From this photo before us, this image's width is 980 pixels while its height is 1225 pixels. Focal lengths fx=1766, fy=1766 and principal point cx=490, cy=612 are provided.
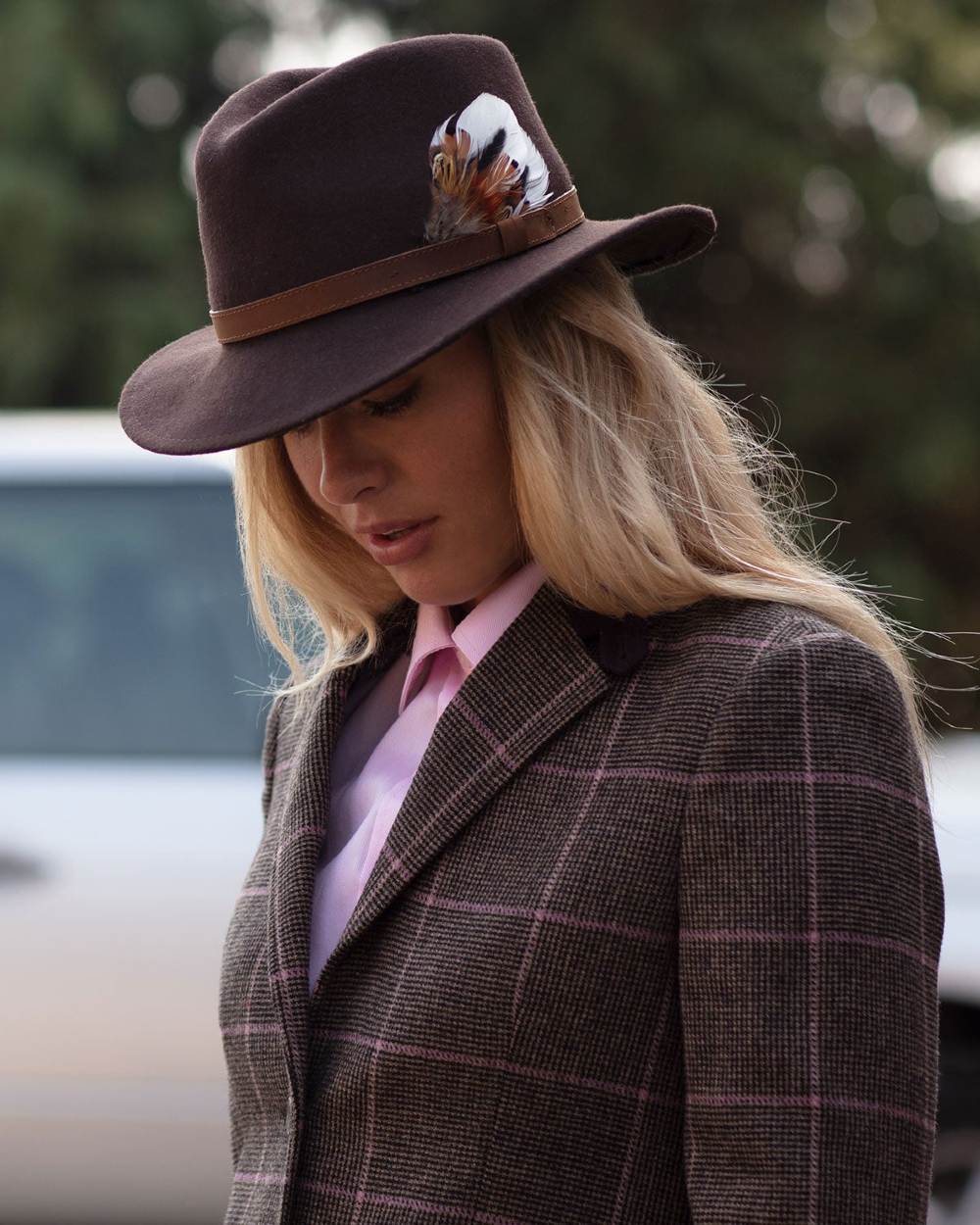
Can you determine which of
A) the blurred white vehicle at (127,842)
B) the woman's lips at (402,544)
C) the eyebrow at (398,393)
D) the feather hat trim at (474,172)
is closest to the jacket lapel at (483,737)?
the woman's lips at (402,544)

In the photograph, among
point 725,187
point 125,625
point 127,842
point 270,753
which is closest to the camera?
point 270,753

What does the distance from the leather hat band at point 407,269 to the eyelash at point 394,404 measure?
0.30 ft

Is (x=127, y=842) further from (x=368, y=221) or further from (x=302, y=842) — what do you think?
(x=368, y=221)

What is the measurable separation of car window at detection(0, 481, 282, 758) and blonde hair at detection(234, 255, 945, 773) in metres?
1.79

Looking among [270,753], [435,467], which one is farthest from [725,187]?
[435,467]

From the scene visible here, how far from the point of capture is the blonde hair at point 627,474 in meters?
1.44

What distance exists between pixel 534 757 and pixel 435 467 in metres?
0.27

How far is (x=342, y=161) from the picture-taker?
4.76ft

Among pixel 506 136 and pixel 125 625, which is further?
pixel 125 625

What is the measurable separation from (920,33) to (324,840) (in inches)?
339

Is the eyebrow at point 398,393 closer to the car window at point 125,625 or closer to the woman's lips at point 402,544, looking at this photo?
the woman's lips at point 402,544

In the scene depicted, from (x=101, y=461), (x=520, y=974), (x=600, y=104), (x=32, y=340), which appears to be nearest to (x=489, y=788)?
(x=520, y=974)

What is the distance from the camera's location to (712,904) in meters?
1.27

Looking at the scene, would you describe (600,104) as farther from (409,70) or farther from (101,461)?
(409,70)
